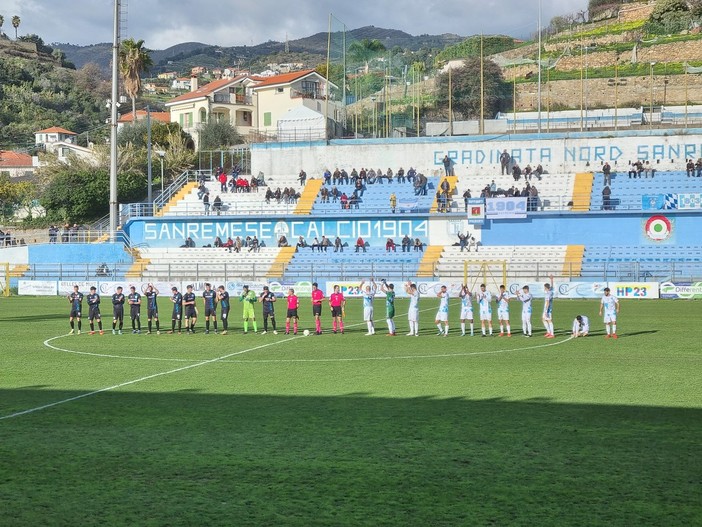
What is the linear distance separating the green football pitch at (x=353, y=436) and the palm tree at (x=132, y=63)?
2985 inches

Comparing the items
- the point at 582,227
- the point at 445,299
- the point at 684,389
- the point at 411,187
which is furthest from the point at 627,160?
the point at 684,389

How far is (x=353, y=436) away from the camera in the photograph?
13.4 m

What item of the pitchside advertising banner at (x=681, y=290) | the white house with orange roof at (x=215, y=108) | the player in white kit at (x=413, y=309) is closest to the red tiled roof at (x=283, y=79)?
the white house with orange roof at (x=215, y=108)

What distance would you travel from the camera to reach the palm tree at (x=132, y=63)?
9506 centimetres

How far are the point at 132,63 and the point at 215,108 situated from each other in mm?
10960

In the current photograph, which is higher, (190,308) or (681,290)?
(190,308)

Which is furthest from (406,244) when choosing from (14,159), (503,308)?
(14,159)

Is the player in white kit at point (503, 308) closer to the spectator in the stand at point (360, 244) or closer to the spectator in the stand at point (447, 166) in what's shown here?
the spectator in the stand at point (360, 244)

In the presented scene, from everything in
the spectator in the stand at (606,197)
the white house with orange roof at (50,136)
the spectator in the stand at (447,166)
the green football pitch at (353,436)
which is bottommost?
the green football pitch at (353,436)

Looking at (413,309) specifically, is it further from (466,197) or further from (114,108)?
(114,108)

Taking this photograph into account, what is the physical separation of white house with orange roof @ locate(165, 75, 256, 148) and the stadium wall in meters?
23.9

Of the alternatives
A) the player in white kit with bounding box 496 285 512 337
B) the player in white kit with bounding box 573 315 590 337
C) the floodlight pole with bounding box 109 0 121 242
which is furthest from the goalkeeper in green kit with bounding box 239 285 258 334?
the floodlight pole with bounding box 109 0 121 242

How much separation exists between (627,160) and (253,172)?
89.2 ft

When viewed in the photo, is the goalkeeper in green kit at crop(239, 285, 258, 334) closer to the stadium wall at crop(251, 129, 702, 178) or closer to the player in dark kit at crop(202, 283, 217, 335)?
the player in dark kit at crop(202, 283, 217, 335)
